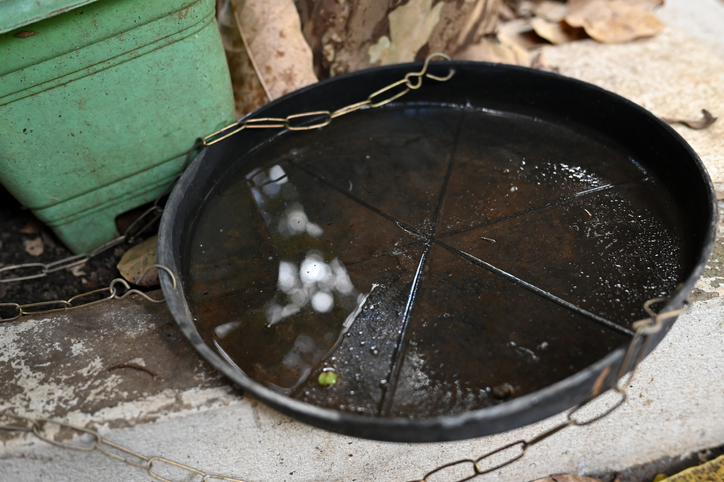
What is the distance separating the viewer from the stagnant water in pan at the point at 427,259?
53.0 inches

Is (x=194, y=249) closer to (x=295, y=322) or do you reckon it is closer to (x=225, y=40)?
(x=295, y=322)

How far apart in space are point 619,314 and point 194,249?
3.83 feet

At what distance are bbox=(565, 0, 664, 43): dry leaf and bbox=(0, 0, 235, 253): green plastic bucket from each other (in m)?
1.70

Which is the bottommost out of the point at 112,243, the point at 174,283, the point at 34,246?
the point at 174,283

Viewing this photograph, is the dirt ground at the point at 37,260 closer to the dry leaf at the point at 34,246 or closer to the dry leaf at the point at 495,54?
the dry leaf at the point at 34,246

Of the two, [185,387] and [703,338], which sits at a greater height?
[185,387]

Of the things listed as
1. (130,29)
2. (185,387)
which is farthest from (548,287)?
(130,29)

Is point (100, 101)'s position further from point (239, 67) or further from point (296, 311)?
point (296, 311)

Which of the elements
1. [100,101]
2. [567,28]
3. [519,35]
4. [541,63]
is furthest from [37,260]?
[567,28]

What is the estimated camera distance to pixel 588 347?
1347 mm

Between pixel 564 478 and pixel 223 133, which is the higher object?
pixel 223 133

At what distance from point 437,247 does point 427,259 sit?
55 mm

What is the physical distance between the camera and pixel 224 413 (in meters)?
1.32

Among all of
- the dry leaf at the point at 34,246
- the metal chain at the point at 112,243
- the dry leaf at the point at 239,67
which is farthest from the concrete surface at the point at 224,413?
the dry leaf at the point at 239,67
